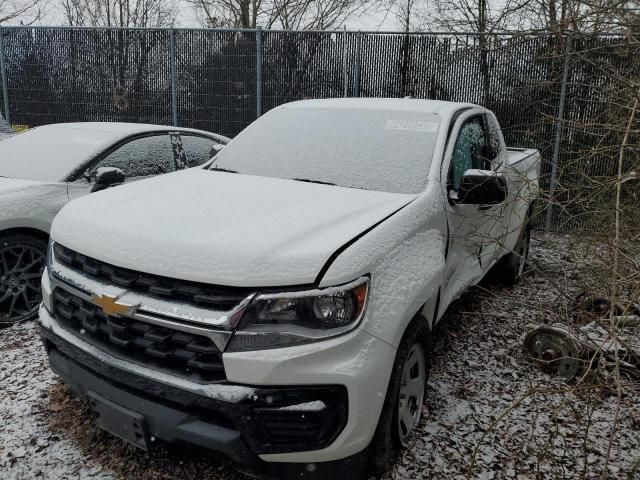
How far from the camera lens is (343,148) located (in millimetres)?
3316

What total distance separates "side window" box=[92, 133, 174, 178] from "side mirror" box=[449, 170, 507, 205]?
2.79m

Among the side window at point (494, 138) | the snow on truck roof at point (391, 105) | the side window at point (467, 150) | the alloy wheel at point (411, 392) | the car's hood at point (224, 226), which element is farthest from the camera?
the side window at point (494, 138)

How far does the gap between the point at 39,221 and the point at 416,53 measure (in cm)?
614

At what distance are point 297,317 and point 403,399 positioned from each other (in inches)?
33.1

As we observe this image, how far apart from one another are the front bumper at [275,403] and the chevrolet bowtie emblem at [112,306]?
240 millimetres

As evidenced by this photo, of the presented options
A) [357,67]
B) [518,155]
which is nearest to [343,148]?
[518,155]

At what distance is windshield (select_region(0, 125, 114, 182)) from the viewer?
417 centimetres

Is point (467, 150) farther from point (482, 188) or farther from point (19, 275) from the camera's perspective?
point (19, 275)

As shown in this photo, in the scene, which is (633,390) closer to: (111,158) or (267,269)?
(267,269)

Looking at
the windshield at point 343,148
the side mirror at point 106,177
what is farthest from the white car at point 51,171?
the windshield at point 343,148

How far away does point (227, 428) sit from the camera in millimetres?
1941

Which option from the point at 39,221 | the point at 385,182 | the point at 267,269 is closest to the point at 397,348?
the point at 267,269

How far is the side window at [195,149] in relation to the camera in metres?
5.14

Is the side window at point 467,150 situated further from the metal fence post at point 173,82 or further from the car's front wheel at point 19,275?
the metal fence post at point 173,82
